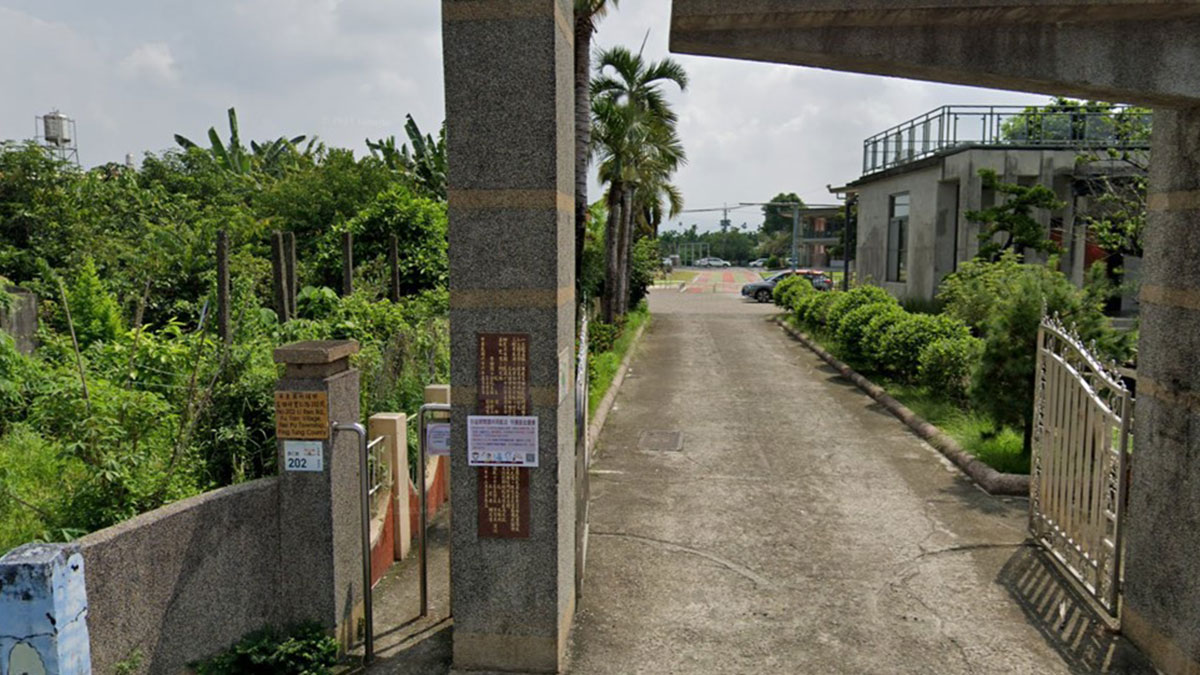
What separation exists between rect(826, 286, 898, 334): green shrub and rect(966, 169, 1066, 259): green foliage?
2.48m

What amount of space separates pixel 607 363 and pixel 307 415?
37.7 feet

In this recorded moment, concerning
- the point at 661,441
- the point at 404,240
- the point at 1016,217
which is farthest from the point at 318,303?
the point at 1016,217

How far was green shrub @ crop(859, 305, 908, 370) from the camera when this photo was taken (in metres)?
14.9

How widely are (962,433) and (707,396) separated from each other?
4626 mm

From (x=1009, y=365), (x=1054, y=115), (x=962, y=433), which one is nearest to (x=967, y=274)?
(x=1054, y=115)

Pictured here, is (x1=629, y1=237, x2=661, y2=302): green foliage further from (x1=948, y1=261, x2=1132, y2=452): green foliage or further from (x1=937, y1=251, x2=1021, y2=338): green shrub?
(x1=948, y1=261, x2=1132, y2=452): green foliage

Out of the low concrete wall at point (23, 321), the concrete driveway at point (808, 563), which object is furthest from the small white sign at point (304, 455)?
the low concrete wall at point (23, 321)

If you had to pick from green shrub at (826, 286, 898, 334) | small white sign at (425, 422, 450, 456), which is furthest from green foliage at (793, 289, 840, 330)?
small white sign at (425, 422, 450, 456)

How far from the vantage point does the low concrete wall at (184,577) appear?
4113mm

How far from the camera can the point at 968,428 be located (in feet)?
35.4

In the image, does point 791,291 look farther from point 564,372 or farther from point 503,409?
point 503,409

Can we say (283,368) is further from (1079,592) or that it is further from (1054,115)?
(1054,115)

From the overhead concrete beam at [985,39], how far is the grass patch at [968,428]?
17.0 feet

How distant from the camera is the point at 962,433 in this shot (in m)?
10.7
